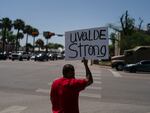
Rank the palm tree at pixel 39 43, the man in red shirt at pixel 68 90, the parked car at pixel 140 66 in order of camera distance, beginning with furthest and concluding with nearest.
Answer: the palm tree at pixel 39 43 < the parked car at pixel 140 66 < the man in red shirt at pixel 68 90

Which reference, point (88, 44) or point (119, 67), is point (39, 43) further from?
point (88, 44)

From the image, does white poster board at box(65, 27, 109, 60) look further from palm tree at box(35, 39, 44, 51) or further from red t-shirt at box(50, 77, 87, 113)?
palm tree at box(35, 39, 44, 51)

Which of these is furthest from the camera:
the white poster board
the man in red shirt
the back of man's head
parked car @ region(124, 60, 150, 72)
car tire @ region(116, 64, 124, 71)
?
car tire @ region(116, 64, 124, 71)

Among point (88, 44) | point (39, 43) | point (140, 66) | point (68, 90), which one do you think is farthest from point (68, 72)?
point (39, 43)

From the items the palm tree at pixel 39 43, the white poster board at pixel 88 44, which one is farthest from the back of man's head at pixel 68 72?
the palm tree at pixel 39 43

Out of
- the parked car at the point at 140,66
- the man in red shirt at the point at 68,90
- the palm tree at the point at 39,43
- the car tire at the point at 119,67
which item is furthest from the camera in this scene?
the palm tree at the point at 39,43

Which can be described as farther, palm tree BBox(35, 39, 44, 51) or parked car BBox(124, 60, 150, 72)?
palm tree BBox(35, 39, 44, 51)

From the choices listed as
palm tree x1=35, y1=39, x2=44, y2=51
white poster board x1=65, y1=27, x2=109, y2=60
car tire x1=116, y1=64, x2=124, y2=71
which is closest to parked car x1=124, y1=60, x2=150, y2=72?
car tire x1=116, y1=64, x2=124, y2=71

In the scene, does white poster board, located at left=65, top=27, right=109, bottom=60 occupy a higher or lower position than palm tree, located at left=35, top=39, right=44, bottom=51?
lower

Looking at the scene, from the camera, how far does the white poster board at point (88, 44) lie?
6.23 m

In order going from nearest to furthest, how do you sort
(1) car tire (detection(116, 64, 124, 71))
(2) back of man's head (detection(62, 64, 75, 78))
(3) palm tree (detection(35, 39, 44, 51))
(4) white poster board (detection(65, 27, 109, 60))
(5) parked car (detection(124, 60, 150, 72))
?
1. (2) back of man's head (detection(62, 64, 75, 78))
2. (4) white poster board (detection(65, 27, 109, 60))
3. (5) parked car (detection(124, 60, 150, 72))
4. (1) car tire (detection(116, 64, 124, 71))
5. (3) palm tree (detection(35, 39, 44, 51))

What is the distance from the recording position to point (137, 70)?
41.3 m

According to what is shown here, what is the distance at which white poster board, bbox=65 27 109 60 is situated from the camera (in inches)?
245

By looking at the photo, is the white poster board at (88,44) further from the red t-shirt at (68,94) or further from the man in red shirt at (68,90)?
the red t-shirt at (68,94)
